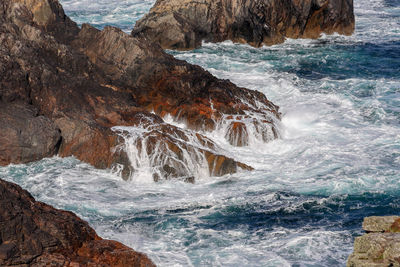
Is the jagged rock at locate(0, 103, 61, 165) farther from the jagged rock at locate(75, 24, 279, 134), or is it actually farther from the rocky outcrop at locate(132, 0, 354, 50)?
the rocky outcrop at locate(132, 0, 354, 50)

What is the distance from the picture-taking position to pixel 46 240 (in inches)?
461

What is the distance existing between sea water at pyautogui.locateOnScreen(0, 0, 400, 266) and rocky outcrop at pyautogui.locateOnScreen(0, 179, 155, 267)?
2162 millimetres

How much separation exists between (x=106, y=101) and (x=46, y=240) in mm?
10918

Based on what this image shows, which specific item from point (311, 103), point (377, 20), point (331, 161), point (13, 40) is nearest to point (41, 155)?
point (13, 40)

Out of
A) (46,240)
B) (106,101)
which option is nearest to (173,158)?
(106,101)

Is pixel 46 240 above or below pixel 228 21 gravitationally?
below

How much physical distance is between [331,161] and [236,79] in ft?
34.7

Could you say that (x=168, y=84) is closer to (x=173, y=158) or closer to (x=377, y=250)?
(x=173, y=158)

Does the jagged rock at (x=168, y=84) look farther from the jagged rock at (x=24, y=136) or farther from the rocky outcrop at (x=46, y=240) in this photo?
the rocky outcrop at (x=46, y=240)

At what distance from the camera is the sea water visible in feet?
48.8

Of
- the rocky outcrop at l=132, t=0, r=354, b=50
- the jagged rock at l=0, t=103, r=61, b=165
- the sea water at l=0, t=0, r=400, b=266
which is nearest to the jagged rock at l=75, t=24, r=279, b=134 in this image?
the sea water at l=0, t=0, r=400, b=266

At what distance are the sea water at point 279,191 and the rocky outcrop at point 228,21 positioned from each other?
734 cm

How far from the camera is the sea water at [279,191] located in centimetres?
1488

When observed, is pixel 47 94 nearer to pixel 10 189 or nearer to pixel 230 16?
pixel 10 189
